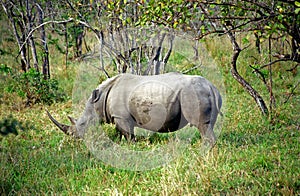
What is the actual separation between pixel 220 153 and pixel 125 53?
379cm

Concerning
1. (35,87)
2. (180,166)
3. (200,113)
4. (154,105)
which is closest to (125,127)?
(154,105)

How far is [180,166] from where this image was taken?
15.5ft

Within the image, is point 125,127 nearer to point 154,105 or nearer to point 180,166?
point 154,105

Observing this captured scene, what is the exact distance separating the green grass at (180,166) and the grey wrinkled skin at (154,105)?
0.28 m

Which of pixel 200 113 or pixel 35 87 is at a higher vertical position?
pixel 200 113

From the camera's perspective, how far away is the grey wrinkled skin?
A: 18.0ft

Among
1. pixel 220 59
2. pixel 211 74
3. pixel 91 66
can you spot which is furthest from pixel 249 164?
pixel 220 59

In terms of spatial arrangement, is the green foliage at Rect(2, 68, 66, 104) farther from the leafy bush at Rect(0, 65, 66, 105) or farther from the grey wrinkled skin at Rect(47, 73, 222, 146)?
the grey wrinkled skin at Rect(47, 73, 222, 146)

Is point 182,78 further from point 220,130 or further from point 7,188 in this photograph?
point 7,188

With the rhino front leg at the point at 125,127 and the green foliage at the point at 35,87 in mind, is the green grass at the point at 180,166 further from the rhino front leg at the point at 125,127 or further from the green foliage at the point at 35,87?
the green foliage at the point at 35,87

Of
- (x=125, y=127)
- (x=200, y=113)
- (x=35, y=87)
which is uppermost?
(x=200, y=113)

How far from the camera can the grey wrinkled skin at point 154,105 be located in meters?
5.49

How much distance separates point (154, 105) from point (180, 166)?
118cm

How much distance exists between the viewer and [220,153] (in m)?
5.01
